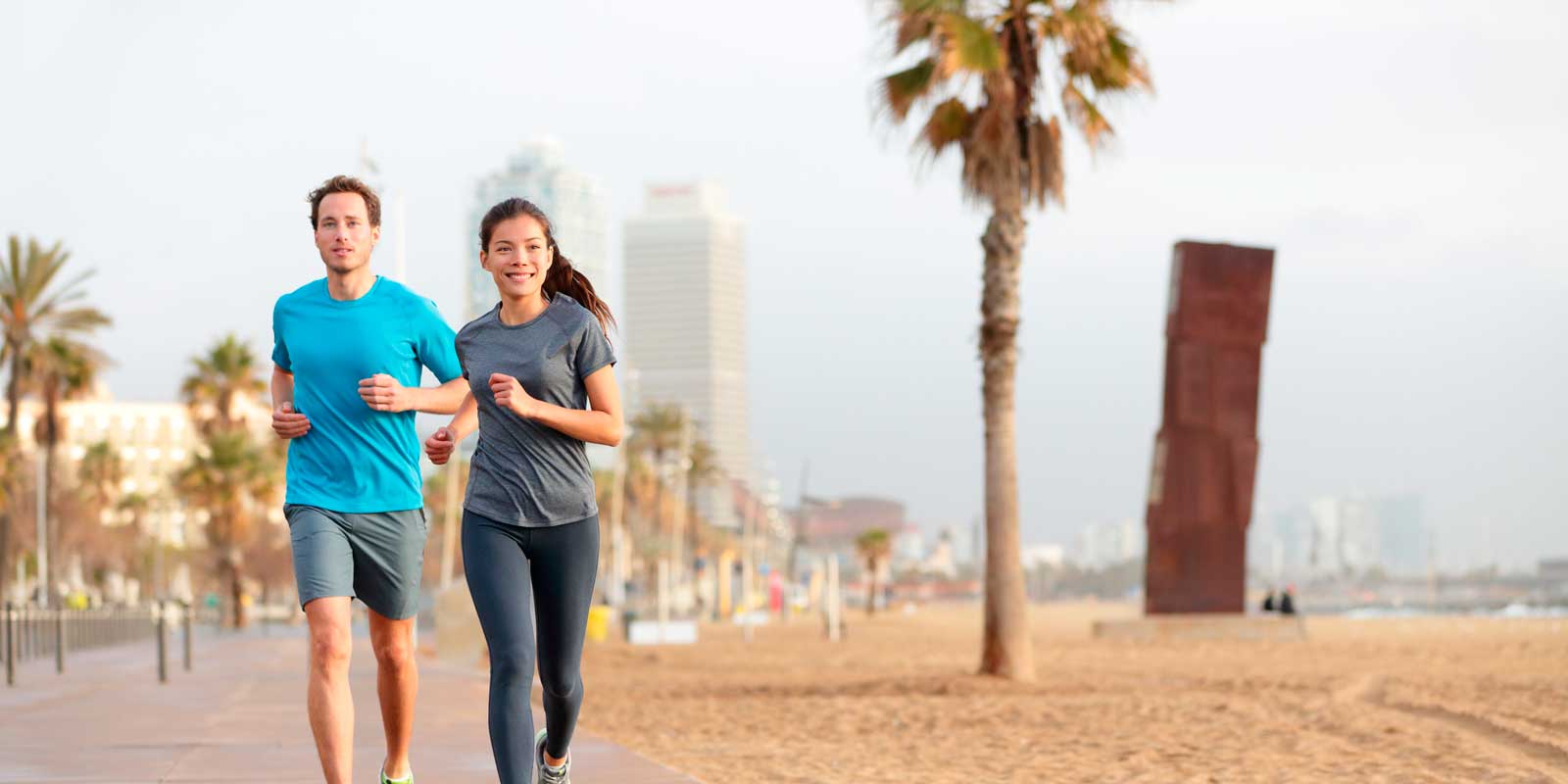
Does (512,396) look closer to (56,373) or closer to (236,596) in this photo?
(56,373)

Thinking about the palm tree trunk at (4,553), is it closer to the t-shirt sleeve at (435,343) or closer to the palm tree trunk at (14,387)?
the palm tree trunk at (14,387)

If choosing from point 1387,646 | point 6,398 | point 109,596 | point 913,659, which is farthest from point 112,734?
point 109,596

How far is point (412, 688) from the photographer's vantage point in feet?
19.5

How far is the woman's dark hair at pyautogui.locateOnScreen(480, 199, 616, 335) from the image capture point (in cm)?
570

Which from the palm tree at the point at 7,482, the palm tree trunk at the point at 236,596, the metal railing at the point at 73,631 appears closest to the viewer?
the metal railing at the point at 73,631

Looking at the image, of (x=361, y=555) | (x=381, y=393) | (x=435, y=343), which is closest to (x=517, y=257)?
(x=435, y=343)

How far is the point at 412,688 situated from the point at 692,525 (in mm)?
105110

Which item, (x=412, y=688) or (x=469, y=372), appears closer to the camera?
(x=469, y=372)

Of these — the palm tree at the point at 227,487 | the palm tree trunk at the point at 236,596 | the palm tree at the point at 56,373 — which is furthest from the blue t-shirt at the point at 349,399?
the palm tree at the point at 227,487

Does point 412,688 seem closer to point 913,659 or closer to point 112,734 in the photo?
point 112,734

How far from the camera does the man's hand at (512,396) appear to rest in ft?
Answer: 17.5

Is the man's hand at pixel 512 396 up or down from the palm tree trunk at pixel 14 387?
down

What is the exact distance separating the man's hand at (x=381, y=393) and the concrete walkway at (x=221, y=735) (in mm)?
2450

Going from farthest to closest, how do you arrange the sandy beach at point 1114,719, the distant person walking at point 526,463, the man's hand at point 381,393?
the sandy beach at point 1114,719, the man's hand at point 381,393, the distant person walking at point 526,463
